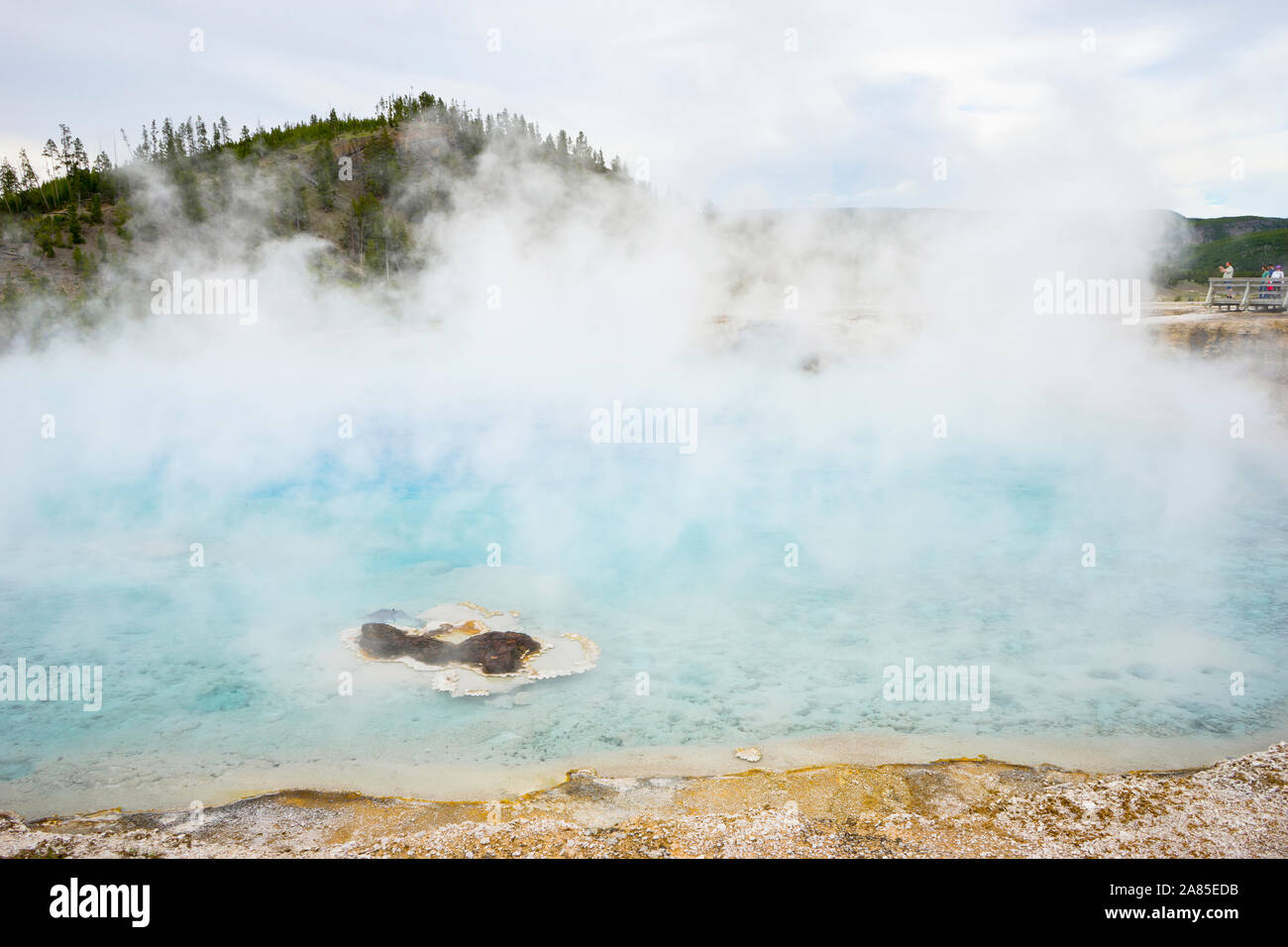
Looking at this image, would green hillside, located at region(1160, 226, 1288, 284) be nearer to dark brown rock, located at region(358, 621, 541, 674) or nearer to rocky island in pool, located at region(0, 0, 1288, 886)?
rocky island in pool, located at region(0, 0, 1288, 886)

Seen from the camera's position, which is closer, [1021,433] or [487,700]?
[487,700]

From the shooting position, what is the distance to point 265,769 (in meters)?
4.19

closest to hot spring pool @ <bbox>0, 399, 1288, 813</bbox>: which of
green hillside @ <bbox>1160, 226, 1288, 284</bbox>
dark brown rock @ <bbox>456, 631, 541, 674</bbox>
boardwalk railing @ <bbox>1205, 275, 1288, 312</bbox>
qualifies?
dark brown rock @ <bbox>456, 631, 541, 674</bbox>

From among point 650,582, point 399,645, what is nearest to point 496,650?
point 399,645

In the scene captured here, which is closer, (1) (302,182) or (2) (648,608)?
(2) (648,608)

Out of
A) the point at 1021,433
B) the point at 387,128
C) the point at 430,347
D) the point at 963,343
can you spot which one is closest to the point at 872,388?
the point at 963,343

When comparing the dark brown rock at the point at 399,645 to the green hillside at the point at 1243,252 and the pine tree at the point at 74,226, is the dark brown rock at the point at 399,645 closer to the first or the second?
the pine tree at the point at 74,226

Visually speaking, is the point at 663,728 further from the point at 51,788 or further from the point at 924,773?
the point at 51,788

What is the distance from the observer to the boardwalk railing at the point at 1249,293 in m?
11.7

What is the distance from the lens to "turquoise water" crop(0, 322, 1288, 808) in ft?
15.2

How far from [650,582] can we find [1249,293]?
38.4ft

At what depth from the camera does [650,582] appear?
6.76 m

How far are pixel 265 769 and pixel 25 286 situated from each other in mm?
24611

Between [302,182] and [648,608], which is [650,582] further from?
[302,182]
